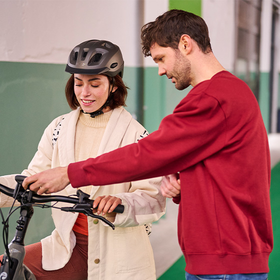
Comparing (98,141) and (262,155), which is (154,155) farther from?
(98,141)

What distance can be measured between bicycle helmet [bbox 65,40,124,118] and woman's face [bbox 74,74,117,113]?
0.14 feet

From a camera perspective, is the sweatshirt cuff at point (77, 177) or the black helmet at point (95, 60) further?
the black helmet at point (95, 60)

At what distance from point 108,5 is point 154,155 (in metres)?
2.60

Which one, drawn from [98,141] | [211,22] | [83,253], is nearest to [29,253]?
[83,253]

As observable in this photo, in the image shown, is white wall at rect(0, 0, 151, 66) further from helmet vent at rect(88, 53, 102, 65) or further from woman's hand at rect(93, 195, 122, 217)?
woman's hand at rect(93, 195, 122, 217)

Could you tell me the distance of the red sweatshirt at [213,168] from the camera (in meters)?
1.41

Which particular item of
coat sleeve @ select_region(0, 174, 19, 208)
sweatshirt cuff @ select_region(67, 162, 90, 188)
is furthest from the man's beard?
coat sleeve @ select_region(0, 174, 19, 208)

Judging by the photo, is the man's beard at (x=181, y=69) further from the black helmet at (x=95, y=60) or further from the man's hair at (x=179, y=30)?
the black helmet at (x=95, y=60)

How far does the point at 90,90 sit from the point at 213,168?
891 mm

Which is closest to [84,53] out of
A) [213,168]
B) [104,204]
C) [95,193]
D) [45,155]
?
[45,155]

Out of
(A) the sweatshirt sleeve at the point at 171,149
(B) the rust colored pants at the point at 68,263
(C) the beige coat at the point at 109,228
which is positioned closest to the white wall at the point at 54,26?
(C) the beige coat at the point at 109,228

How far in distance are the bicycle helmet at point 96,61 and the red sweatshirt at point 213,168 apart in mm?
680

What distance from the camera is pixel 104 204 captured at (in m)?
1.65

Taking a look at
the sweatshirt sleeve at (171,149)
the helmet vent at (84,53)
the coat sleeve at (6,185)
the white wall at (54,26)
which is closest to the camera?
the sweatshirt sleeve at (171,149)
